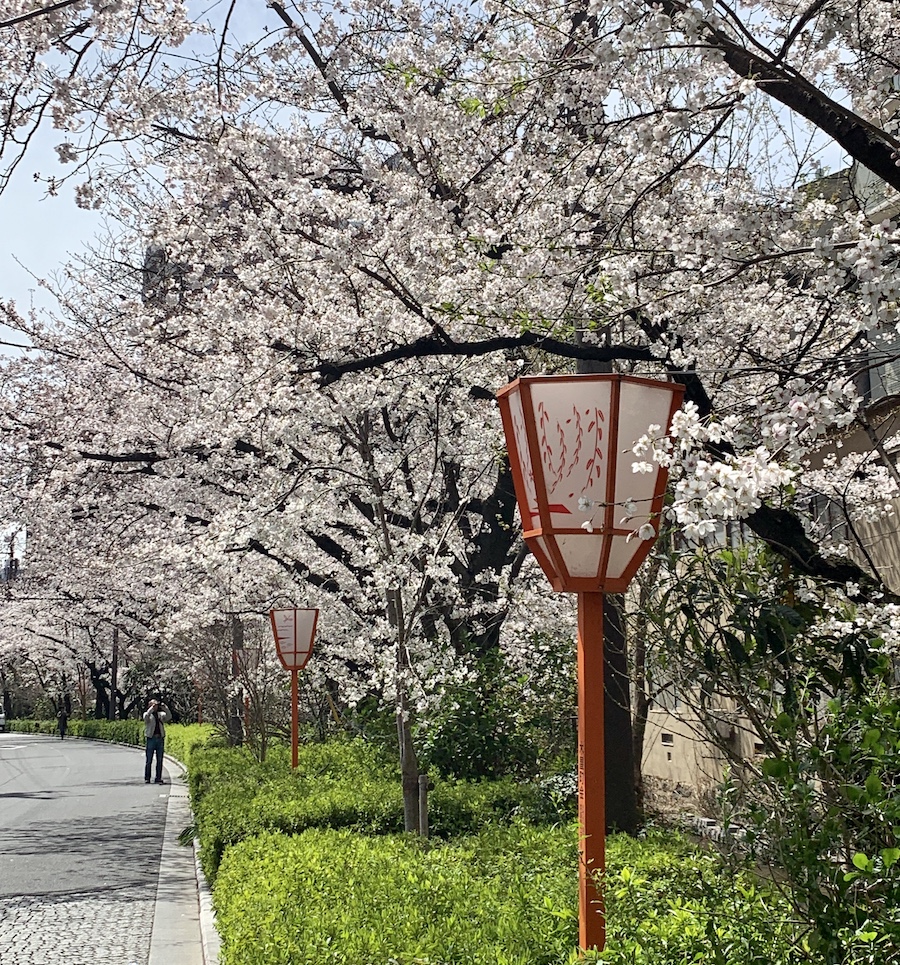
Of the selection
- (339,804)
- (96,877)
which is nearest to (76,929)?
(339,804)

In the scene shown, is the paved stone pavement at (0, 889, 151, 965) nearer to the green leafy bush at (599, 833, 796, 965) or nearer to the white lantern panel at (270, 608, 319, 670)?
the white lantern panel at (270, 608, 319, 670)

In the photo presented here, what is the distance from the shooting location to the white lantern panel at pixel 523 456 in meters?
3.80

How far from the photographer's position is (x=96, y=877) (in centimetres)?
1055

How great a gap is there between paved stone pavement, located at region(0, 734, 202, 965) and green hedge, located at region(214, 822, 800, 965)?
1421 mm

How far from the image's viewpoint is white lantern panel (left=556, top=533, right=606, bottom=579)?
373cm

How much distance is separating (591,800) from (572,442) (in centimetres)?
127

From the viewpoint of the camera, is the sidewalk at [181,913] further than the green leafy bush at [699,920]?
Yes

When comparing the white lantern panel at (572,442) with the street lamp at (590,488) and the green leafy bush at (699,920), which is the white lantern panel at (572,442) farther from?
the green leafy bush at (699,920)

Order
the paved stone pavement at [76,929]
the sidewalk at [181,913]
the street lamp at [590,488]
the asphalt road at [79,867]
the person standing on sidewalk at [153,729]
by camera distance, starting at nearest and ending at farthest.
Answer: the street lamp at [590,488] → the sidewalk at [181,913] → the paved stone pavement at [76,929] → the asphalt road at [79,867] → the person standing on sidewalk at [153,729]

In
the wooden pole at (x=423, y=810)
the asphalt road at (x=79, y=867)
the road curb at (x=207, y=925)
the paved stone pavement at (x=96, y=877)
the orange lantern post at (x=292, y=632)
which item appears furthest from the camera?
the orange lantern post at (x=292, y=632)

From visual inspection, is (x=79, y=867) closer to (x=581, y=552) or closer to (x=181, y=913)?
(x=181, y=913)

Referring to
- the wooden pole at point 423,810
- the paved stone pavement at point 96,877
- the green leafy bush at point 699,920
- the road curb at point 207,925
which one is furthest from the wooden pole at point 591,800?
the paved stone pavement at point 96,877

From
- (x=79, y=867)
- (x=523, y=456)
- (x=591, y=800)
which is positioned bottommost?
(x=79, y=867)

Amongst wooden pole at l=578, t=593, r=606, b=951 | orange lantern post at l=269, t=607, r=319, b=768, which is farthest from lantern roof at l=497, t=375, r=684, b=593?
orange lantern post at l=269, t=607, r=319, b=768
